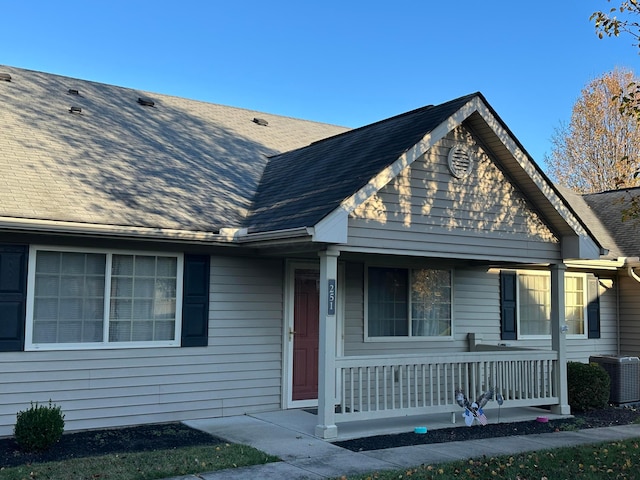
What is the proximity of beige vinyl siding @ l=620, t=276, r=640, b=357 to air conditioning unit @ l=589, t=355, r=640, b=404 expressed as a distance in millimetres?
1914

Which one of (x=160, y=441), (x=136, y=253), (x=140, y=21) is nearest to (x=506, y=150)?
(x=136, y=253)

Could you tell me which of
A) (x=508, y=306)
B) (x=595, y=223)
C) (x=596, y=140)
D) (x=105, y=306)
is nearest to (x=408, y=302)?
(x=508, y=306)

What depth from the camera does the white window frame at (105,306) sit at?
26.6 feet

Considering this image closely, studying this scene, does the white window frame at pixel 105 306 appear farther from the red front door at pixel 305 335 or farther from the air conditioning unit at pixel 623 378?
the air conditioning unit at pixel 623 378

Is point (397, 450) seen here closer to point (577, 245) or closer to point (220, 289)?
point (220, 289)

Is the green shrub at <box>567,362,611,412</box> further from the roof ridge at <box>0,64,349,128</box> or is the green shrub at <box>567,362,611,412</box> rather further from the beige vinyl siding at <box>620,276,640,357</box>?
the roof ridge at <box>0,64,349,128</box>

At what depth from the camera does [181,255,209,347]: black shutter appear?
9.25 meters

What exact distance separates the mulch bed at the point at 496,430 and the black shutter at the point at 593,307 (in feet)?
9.43

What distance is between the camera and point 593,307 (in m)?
14.0

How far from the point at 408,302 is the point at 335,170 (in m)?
3.24

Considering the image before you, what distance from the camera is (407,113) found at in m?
9.95

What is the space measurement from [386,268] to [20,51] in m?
10.2

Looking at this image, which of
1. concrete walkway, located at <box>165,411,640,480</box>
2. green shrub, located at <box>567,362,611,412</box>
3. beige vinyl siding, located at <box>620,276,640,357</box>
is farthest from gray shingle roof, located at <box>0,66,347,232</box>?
beige vinyl siding, located at <box>620,276,640,357</box>

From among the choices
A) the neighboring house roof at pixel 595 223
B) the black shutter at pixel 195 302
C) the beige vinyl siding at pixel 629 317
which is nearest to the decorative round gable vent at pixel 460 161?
the black shutter at pixel 195 302
